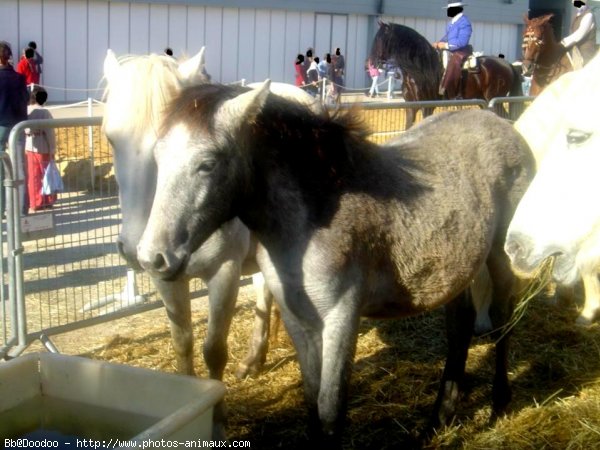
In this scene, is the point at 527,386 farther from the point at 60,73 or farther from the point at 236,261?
the point at 60,73

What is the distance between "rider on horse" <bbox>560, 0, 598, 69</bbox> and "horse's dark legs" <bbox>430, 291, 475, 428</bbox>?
10790 millimetres

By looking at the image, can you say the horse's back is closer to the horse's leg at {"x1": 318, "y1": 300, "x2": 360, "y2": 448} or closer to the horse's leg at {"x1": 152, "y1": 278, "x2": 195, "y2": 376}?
the horse's leg at {"x1": 318, "y1": 300, "x2": 360, "y2": 448}

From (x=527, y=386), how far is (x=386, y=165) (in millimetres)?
1979

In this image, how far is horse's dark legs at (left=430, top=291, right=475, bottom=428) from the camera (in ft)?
13.1

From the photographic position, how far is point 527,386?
4.60 meters

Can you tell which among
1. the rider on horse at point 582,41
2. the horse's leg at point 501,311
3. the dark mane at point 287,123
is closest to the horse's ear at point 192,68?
the dark mane at point 287,123

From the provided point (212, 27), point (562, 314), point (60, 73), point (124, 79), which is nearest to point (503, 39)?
point (212, 27)

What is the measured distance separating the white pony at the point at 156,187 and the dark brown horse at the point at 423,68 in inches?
408

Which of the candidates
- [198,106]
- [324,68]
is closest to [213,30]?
[324,68]

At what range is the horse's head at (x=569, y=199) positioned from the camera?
2818mm

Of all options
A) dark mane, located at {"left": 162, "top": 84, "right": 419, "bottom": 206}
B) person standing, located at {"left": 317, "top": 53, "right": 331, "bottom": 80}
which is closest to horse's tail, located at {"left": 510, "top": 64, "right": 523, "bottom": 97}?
person standing, located at {"left": 317, "top": 53, "right": 331, "bottom": 80}

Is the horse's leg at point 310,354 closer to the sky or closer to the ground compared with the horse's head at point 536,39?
closer to the ground

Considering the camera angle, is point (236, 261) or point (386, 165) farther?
point (236, 261)

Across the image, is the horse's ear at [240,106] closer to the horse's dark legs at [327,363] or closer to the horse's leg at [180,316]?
the horse's dark legs at [327,363]
